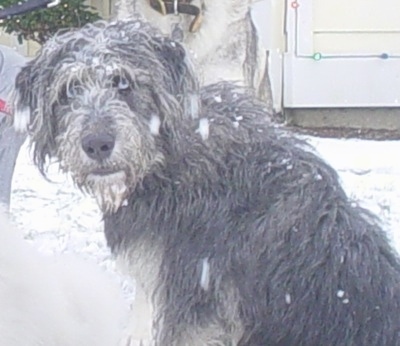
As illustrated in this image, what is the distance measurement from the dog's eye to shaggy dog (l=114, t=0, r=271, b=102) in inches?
122

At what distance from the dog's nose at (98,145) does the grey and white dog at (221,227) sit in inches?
4.4

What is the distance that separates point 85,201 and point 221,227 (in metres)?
3.64

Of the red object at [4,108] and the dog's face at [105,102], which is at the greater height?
the dog's face at [105,102]

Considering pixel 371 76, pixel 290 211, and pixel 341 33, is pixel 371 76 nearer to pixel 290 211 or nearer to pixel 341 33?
pixel 341 33

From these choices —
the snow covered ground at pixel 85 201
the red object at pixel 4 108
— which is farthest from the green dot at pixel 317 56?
the red object at pixel 4 108

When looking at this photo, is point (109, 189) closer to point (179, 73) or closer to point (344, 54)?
point (179, 73)

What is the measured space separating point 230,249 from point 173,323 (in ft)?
0.98

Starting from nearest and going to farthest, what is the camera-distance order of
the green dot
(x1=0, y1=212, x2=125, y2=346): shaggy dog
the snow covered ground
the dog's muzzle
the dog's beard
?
1. (x1=0, y1=212, x2=125, y2=346): shaggy dog
2. the dog's beard
3. the snow covered ground
4. the dog's muzzle
5. the green dot

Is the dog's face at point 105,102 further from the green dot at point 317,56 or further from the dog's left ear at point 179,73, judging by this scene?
the green dot at point 317,56

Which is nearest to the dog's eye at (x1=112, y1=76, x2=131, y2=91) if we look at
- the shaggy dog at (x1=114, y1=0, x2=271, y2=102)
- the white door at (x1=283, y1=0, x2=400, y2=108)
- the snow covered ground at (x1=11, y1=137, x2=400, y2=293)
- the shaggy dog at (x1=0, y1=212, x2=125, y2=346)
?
the shaggy dog at (x1=0, y1=212, x2=125, y2=346)

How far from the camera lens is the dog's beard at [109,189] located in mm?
3297

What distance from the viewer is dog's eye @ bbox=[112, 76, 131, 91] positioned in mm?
3277

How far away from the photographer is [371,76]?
11945 millimetres

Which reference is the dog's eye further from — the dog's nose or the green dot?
the green dot
